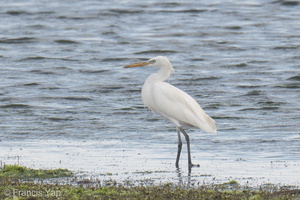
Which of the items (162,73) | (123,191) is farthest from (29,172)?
(162,73)

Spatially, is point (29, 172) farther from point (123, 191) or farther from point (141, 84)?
point (141, 84)

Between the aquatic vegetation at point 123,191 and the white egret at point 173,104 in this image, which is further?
the white egret at point 173,104

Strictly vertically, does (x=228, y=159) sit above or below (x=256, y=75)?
above

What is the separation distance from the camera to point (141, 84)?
63.9 feet

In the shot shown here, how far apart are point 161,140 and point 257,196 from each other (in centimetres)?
529

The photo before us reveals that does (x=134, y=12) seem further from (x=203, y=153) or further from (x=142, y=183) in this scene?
(x=142, y=183)

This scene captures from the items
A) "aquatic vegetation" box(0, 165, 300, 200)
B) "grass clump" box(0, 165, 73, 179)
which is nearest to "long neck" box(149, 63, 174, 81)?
"grass clump" box(0, 165, 73, 179)

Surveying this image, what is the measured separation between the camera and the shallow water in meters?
10.4

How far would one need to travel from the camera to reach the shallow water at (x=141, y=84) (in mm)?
10406

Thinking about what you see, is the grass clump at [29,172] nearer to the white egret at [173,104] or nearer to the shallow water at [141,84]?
the shallow water at [141,84]

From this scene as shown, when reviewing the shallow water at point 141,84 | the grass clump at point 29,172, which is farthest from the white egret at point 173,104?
the grass clump at point 29,172

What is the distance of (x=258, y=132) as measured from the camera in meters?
13.3

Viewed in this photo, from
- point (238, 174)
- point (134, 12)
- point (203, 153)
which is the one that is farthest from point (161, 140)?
point (134, 12)

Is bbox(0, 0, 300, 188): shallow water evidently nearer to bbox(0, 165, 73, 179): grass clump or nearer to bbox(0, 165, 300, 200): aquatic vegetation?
bbox(0, 165, 73, 179): grass clump
